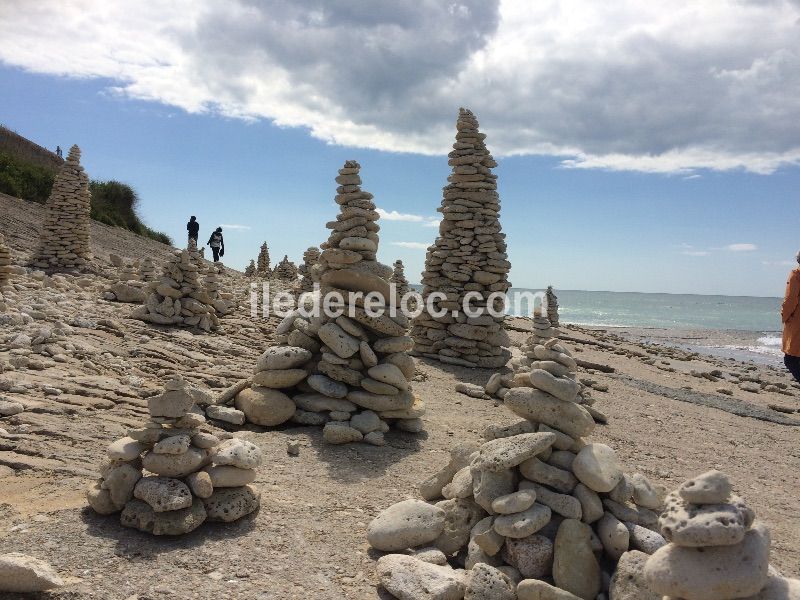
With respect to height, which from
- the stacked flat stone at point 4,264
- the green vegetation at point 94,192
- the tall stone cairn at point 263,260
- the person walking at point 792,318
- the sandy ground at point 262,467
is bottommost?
the sandy ground at point 262,467

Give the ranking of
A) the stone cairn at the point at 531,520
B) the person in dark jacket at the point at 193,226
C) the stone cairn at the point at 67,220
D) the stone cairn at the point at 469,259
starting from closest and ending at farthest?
the stone cairn at the point at 531,520
the stone cairn at the point at 469,259
the stone cairn at the point at 67,220
the person in dark jacket at the point at 193,226

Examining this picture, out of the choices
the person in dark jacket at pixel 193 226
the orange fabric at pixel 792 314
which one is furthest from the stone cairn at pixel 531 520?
the person in dark jacket at pixel 193 226

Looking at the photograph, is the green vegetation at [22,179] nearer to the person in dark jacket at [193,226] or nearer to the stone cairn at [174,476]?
the person in dark jacket at [193,226]

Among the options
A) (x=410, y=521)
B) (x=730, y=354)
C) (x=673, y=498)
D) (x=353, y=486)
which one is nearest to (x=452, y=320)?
(x=353, y=486)

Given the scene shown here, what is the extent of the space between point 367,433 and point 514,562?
11.0ft

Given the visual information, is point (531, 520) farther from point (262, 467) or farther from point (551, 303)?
point (551, 303)

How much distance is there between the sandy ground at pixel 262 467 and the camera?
3.86 metres

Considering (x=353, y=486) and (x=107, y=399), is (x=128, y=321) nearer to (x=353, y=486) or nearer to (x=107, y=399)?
(x=107, y=399)

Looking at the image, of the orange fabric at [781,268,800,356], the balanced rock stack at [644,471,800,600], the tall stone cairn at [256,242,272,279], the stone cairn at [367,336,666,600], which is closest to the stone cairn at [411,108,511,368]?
the orange fabric at [781,268,800,356]

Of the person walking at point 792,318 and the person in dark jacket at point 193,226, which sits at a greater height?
the person in dark jacket at point 193,226

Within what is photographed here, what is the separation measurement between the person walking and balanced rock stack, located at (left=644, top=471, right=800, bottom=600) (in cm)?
837

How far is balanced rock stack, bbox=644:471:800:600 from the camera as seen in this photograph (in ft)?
9.36

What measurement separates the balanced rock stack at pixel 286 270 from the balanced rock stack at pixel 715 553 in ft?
98.0

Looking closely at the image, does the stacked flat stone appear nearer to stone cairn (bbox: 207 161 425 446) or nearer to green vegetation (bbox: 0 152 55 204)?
stone cairn (bbox: 207 161 425 446)
